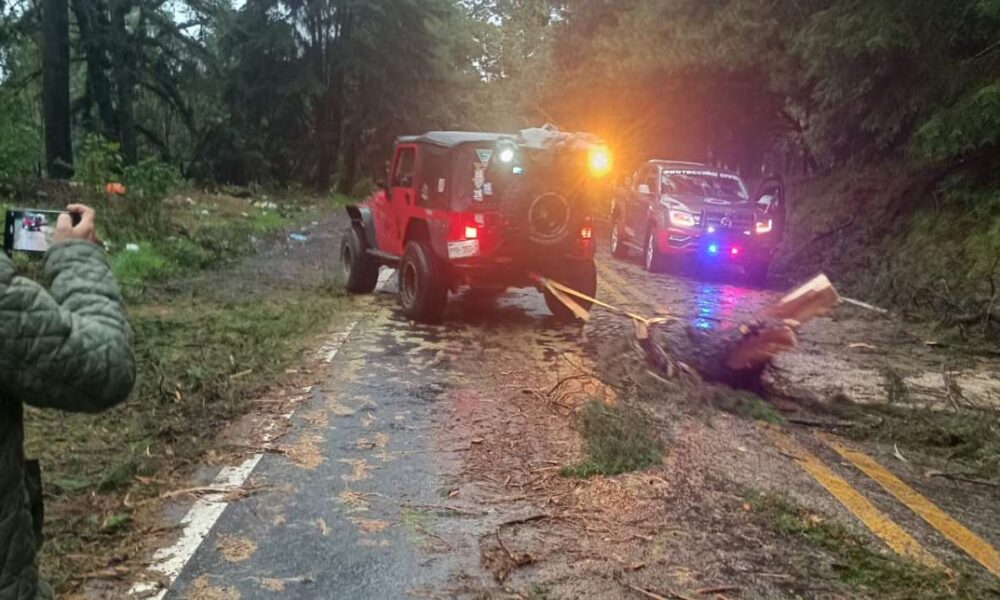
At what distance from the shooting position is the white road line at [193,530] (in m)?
3.92

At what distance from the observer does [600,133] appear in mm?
29547

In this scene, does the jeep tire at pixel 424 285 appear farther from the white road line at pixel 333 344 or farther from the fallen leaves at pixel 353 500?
the fallen leaves at pixel 353 500

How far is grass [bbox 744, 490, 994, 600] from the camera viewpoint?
3.91 metres

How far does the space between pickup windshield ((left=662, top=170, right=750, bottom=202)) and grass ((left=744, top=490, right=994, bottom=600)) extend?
13139mm

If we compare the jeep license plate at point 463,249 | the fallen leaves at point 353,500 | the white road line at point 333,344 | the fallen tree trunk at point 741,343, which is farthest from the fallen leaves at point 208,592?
the jeep license plate at point 463,249

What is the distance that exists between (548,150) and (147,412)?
5398 millimetres

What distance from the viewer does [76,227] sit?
7.50 ft

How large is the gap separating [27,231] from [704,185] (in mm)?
16058

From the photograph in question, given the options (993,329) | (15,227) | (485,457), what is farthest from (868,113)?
(15,227)

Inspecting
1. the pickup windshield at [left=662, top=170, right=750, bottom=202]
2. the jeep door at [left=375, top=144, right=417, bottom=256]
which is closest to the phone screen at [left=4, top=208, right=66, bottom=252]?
the jeep door at [left=375, top=144, right=417, bottom=256]

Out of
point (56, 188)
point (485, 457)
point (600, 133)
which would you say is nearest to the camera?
point (485, 457)

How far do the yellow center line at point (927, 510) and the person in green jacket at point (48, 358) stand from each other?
12.8 feet

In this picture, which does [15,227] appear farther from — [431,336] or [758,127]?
[758,127]

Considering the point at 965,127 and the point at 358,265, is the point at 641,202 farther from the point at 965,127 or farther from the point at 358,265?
the point at 358,265
